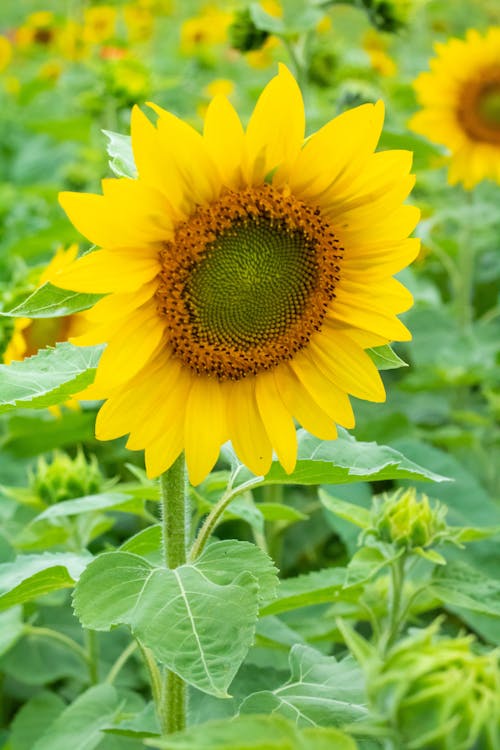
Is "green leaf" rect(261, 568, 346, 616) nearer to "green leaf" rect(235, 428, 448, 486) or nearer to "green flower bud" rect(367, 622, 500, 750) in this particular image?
"green leaf" rect(235, 428, 448, 486)

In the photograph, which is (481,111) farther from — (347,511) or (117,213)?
(117,213)

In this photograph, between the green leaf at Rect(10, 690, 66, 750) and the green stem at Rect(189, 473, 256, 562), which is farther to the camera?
the green leaf at Rect(10, 690, 66, 750)

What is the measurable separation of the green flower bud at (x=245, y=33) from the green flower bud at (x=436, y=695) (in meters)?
1.69

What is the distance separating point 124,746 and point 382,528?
370mm

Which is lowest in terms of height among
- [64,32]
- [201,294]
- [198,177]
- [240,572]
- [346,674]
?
[64,32]

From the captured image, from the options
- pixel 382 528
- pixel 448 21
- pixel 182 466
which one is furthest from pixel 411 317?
pixel 448 21

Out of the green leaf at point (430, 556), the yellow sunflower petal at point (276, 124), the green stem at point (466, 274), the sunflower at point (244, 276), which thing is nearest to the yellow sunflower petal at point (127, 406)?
the sunflower at point (244, 276)

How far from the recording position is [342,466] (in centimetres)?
95

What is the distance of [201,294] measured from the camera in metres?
0.96

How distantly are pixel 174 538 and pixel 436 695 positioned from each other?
0.44m

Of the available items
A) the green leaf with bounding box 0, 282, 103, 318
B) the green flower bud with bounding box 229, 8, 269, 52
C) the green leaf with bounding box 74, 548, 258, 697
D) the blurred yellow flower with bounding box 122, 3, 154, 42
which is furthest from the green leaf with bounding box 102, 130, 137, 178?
the blurred yellow flower with bounding box 122, 3, 154, 42

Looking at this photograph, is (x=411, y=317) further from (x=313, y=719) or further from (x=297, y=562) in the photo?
(x=313, y=719)

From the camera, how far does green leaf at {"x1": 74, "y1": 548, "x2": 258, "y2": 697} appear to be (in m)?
0.81

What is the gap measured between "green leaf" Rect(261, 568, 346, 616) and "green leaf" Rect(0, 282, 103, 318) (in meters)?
0.39
